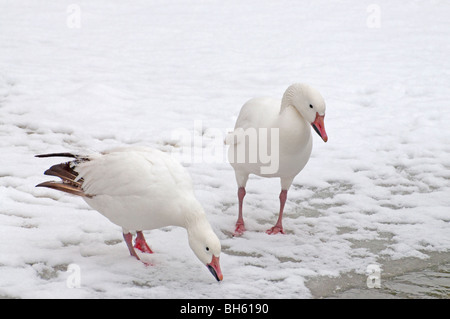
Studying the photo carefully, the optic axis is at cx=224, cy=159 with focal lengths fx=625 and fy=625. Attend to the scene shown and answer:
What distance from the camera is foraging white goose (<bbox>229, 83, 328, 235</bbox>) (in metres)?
5.27

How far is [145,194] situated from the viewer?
4.57m

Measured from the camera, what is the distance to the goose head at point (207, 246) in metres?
4.47

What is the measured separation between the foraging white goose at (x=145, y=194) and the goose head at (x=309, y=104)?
4.01 ft

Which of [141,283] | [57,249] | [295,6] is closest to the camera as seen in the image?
[141,283]

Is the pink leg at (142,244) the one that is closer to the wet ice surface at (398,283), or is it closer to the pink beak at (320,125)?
the wet ice surface at (398,283)

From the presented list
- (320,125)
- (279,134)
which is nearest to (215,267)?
(279,134)

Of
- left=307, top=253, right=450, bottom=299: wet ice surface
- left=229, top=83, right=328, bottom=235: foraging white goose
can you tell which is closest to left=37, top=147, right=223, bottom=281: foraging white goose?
left=307, top=253, right=450, bottom=299: wet ice surface

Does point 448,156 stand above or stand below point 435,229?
above

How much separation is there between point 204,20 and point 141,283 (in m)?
9.83

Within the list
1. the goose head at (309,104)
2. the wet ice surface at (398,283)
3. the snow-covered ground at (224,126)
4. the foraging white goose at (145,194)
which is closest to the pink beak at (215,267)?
the foraging white goose at (145,194)

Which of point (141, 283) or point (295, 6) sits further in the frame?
point (295, 6)
